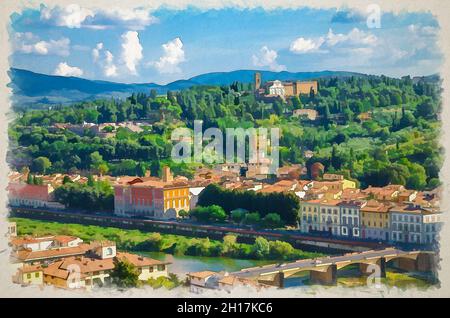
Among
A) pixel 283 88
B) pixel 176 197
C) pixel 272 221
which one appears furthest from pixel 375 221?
pixel 283 88

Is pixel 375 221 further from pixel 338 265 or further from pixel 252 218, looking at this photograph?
pixel 252 218

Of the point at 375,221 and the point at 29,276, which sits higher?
the point at 375,221

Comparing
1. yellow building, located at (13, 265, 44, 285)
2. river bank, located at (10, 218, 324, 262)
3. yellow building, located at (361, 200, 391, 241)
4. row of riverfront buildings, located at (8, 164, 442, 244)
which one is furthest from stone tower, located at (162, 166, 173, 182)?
yellow building, located at (13, 265, 44, 285)

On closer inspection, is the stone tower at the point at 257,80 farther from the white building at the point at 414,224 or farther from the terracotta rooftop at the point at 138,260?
the terracotta rooftop at the point at 138,260

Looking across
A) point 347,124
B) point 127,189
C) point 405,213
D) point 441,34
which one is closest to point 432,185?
point 405,213

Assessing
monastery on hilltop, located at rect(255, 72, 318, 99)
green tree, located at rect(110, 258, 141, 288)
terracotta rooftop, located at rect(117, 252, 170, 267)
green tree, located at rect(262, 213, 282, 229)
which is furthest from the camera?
monastery on hilltop, located at rect(255, 72, 318, 99)

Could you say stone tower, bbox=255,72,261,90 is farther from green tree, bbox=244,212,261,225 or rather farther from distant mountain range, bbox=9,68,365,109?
green tree, bbox=244,212,261,225

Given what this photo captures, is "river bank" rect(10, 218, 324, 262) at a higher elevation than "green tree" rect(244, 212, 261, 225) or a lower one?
lower

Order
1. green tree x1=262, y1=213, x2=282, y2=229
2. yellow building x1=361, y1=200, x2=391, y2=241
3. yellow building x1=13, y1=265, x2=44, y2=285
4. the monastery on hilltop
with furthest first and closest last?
the monastery on hilltop, green tree x1=262, y1=213, x2=282, y2=229, yellow building x1=361, y1=200, x2=391, y2=241, yellow building x1=13, y1=265, x2=44, y2=285
